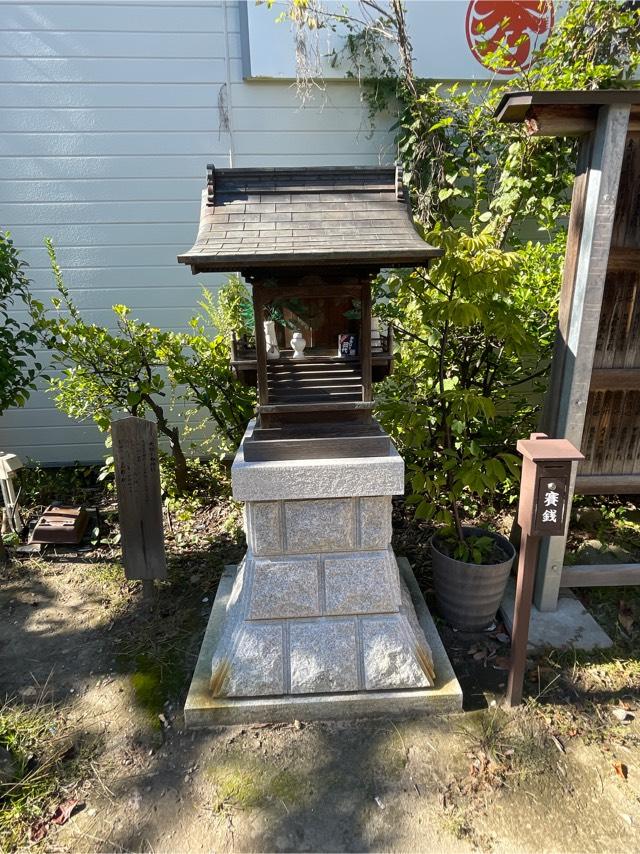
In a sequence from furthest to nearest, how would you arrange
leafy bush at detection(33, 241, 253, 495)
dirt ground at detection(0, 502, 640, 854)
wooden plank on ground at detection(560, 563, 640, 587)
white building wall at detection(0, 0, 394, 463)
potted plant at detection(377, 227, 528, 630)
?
white building wall at detection(0, 0, 394, 463) < leafy bush at detection(33, 241, 253, 495) < wooden plank on ground at detection(560, 563, 640, 587) < potted plant at detection(377, 227, 528, 630) < dirt ground at detection(0, 502, 640, 854)

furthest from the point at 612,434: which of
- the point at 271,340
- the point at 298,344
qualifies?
the point at 271,340

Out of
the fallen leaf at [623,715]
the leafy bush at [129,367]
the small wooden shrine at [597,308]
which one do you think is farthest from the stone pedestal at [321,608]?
the leafy bush at [129,367]

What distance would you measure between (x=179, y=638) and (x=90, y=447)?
3223mm

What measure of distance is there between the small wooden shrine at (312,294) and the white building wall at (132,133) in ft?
9.47

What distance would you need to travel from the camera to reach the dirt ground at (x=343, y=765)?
2.16 m

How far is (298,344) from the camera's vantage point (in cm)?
260

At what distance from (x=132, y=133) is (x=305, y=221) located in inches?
142

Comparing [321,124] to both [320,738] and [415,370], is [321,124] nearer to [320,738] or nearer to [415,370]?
[415,370]

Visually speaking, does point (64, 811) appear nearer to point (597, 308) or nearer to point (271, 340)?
point (271, 340)

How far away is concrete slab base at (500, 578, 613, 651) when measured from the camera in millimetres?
3121

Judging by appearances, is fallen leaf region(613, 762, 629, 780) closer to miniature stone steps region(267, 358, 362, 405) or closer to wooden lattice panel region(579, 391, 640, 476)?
wooden lattice panel region(579, 391, 640, 476)

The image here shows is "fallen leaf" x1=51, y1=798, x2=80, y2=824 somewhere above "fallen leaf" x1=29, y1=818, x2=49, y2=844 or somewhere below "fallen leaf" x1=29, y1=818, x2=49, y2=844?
above

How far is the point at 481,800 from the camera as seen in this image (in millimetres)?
2270

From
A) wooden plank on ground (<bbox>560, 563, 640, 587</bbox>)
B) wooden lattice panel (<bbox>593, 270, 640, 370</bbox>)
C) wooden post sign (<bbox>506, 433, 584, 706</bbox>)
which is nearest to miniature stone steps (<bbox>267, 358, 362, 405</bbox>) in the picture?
wooden post sign (<bbox>506, 433, 584, 706</bbox>)
